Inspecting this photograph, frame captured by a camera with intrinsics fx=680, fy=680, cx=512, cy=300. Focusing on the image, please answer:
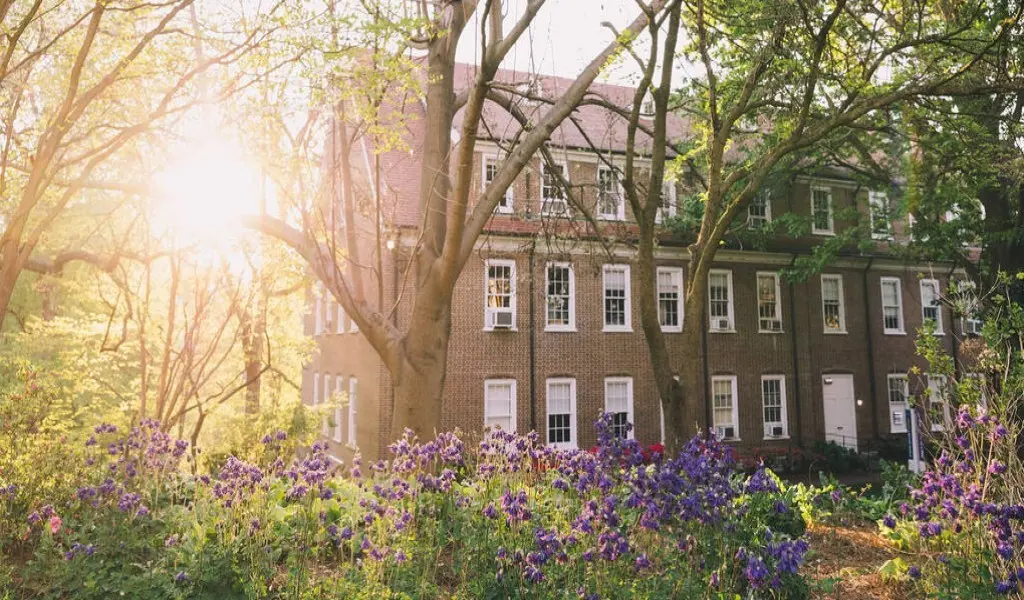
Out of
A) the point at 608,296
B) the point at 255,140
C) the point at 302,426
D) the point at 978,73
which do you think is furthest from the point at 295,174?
the point at 608,296

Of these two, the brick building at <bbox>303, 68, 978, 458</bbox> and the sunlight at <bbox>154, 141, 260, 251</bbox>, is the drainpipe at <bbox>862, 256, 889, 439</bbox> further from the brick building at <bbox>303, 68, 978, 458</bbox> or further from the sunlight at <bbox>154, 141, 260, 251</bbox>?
the sunlight at <bbox>154, 141, 260, 251</bbox>

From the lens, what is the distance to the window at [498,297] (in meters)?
20.0

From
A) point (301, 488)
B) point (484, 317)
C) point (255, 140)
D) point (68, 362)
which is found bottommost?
point (301, 488)

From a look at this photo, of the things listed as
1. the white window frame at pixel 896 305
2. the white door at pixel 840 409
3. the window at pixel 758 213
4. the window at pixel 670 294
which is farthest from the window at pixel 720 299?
the white window frame at pixel 896 305

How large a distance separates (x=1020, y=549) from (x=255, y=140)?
413 inches

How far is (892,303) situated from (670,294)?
1029 cm

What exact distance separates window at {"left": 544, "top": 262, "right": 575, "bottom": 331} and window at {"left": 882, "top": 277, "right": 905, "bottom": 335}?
13682 mm

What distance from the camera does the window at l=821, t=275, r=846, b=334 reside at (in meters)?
25.5

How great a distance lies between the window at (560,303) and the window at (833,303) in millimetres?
10540

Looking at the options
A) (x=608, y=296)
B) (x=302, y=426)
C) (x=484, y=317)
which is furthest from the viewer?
(x=608, y=296)

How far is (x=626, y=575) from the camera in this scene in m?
4.71

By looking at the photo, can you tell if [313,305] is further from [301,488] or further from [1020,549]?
[1020,549]

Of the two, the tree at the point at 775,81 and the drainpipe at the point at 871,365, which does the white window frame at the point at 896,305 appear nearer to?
the drainpipe at the point at 871,365

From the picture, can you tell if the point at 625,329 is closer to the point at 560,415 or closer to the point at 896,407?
the point at 560,415
